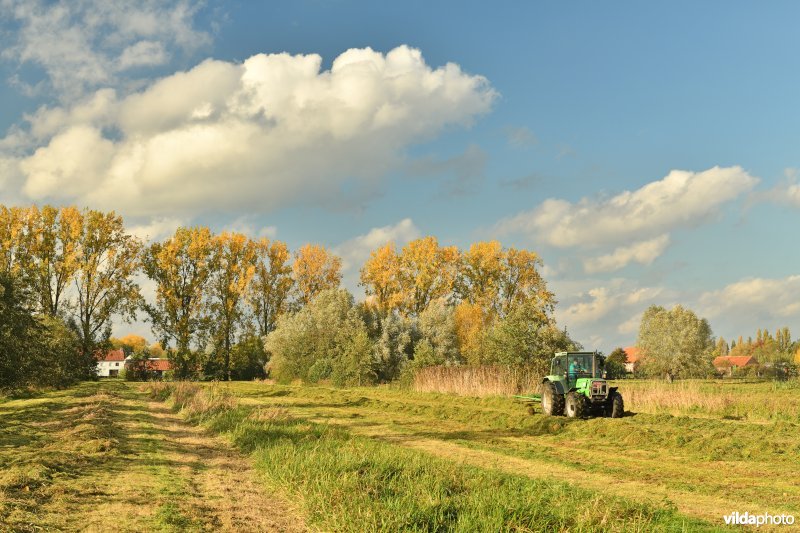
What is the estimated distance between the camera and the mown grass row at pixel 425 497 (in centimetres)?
728

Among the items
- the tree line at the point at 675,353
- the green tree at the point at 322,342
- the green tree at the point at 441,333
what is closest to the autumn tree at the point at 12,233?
the green tree at the point at 322,342

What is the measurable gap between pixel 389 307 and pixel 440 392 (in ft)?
81.4

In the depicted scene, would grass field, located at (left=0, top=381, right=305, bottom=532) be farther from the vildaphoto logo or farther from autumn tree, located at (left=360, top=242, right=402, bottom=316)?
autumn tree, located at (left=360, top=242, right=402, bottom=316)

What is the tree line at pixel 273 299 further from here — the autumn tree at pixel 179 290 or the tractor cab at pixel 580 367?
the tractor cab at pixel 580 367

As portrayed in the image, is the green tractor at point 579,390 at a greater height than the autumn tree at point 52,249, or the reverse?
the autumn tree at point 52,249

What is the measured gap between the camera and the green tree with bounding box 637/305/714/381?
6388cm

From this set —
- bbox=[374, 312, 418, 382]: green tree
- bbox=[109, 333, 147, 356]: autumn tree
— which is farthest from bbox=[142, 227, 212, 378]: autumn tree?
bbox=[109, 333, 147, 356]: autumn tree

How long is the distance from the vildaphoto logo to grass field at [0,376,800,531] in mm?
241

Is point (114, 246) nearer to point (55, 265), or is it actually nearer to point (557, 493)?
point (55, 265)

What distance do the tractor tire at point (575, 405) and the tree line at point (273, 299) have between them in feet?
61.5

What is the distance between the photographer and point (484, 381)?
30.9 meters

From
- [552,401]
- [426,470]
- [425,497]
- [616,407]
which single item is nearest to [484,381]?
[552,401]

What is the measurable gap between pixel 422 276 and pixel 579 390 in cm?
3741

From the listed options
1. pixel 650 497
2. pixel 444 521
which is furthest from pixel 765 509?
pixel 444 521
